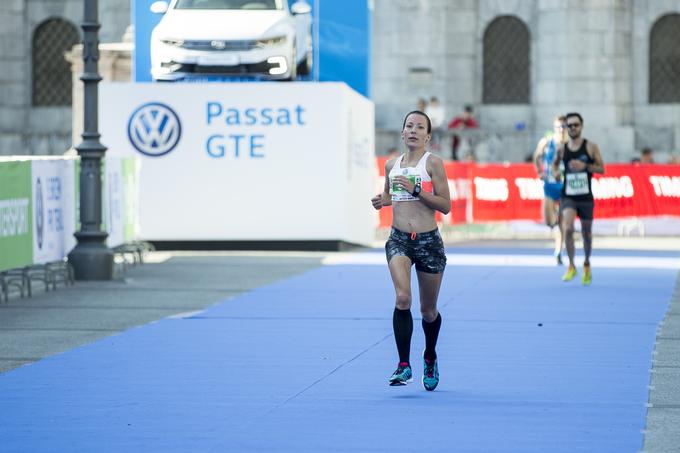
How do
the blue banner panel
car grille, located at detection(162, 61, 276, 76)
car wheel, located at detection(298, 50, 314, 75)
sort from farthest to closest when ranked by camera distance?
the blue banner panel
car wheel, located at detection(298, 50, 314, 75)
car grille, located at detection(162, 61, 276, 76)

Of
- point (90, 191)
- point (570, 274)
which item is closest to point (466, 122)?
point (570, 274)

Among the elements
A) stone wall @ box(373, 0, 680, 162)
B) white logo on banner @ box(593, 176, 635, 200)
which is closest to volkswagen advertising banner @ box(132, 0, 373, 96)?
white logo on banner @ box(593, 176, 635, 200)

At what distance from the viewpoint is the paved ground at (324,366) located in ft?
30.7

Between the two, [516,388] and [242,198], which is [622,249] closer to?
[242,198]

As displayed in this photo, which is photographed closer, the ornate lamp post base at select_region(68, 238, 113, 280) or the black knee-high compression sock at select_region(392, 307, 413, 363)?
the black knee-high compression sock at select_region(392, 307, 413, 363)

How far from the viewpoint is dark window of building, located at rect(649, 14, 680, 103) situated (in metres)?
43.6

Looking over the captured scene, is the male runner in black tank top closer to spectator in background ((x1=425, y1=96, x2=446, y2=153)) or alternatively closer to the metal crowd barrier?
the metal crowd barrier

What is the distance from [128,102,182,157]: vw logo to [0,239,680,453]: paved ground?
18.5 feet

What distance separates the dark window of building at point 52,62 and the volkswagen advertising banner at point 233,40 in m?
19.2

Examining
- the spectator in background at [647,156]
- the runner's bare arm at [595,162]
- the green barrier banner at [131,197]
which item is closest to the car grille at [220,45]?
the green barrier banner at [131,197]

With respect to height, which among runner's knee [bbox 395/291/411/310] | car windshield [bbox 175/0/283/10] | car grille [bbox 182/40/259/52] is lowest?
runner's knee [bbox 395/291/411/310]

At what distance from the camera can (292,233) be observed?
1064 inches

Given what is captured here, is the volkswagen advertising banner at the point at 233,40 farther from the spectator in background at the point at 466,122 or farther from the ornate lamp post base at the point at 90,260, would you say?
the spectator in background at the point at 466,122

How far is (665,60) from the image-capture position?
4366 cm
